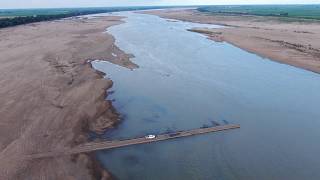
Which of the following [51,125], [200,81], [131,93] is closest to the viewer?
[51,125]

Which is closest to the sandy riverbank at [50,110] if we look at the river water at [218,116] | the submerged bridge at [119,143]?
the submerged bridge at [119,143]

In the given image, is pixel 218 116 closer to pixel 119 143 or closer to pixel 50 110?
pixel 119 143

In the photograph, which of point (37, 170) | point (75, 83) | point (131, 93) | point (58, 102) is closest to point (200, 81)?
point (131, 93)

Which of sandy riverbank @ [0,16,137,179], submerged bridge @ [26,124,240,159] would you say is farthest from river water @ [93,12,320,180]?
sandy riverbank @ [0,16,137,179]

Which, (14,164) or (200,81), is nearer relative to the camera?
(14,164)

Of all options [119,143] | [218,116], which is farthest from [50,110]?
[218,116]

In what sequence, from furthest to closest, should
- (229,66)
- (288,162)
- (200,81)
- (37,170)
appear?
(229,66)
(200,81)
(288,162)
(37,170)

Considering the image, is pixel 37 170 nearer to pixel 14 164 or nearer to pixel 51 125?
pixel 14 164
